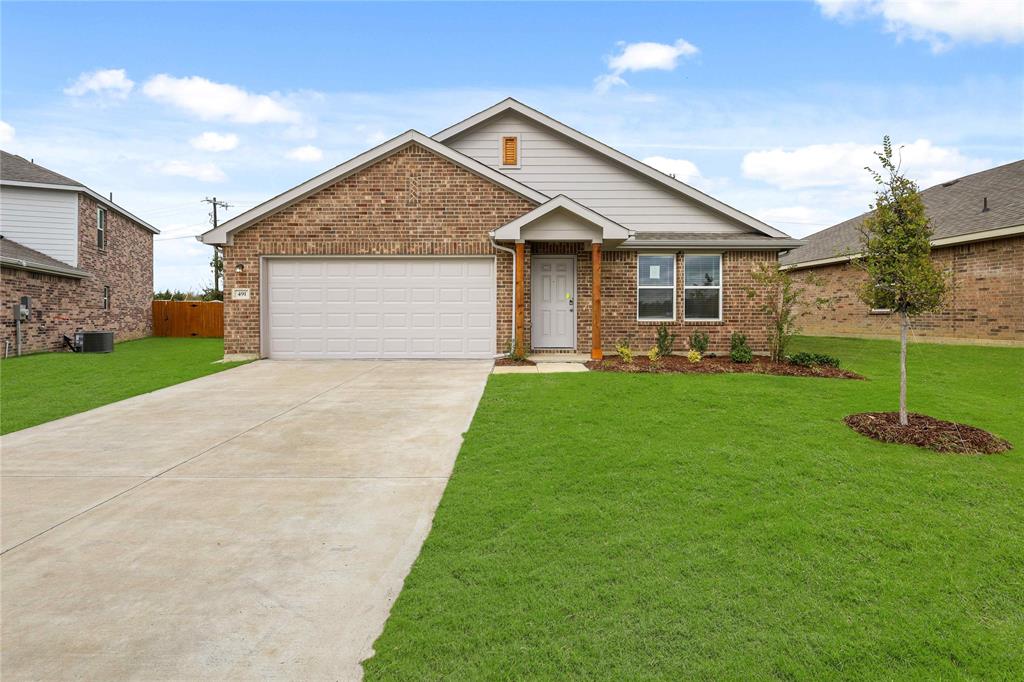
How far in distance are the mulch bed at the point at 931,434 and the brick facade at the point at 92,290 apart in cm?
2064

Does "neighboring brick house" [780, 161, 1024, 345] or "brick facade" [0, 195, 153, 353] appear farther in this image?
"brick facade" [0, 195, 153, 353]

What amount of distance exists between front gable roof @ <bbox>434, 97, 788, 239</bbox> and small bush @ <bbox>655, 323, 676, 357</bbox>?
3.43m

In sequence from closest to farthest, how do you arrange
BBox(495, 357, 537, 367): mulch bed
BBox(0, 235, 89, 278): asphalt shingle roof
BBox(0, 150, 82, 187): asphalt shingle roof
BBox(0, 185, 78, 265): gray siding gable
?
BBox(495, 357, 537, 367): mulch bed
BBox(0, 235, 89, 278): asphalt shingle roof
BBox(0, 185, 78, 265): gray siding gable
BBox(0, 150, 82, 187): asphalt shingle roof

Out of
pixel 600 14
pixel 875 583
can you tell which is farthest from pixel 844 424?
pixel 600 14

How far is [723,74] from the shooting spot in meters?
15.4

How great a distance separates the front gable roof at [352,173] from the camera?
12.4 meters

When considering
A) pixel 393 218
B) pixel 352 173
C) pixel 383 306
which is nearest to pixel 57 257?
pixel 352 173

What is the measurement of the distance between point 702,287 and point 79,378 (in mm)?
13990

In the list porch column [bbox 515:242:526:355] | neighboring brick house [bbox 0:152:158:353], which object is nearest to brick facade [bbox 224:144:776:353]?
porch column [bbox 515:242:526:355]

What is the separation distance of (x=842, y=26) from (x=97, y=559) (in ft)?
56.7

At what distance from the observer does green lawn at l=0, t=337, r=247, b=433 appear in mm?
7918

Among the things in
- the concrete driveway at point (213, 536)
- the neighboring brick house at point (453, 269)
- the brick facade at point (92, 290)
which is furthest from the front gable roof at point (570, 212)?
the brick facade at point (92, 290)

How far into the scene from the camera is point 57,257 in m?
18.9

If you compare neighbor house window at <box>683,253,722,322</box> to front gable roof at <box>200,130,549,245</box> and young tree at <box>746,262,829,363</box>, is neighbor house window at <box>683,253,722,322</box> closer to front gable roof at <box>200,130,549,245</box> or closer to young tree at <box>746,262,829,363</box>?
young tree at <box>746,262,829,363</box>
